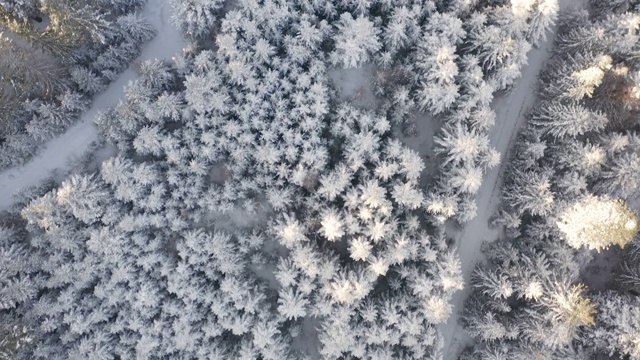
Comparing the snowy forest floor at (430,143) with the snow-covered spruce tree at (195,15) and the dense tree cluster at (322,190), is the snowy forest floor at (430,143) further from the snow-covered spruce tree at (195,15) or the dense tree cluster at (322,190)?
the snow-covered spruce tree at (195,15)

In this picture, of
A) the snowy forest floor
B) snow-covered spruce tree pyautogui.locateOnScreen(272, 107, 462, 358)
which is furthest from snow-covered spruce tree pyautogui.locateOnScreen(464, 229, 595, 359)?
snow-covered spruce tree pyautogui.locateOnScreen(272, 107, 462, 358)

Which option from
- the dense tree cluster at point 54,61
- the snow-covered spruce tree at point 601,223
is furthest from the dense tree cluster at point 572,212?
the dense tree cluster at point 54,61

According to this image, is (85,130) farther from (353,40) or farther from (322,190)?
(353,40)

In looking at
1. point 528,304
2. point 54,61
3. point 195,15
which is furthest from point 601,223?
point 54,61

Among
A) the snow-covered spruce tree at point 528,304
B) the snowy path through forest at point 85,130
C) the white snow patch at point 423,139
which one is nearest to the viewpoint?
the snow-covered spruce tree at point 528,304

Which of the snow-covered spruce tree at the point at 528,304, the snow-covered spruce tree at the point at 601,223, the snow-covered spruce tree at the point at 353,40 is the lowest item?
the snow-covered spruce tree at the point at 528,304

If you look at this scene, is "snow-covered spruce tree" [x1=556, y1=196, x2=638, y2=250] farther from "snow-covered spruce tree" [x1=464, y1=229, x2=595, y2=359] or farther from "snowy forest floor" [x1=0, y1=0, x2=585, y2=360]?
"snowy forest floor" [x1=0, y1=0, x2=585, y2=360]

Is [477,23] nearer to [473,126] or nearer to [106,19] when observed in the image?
[473,126]
